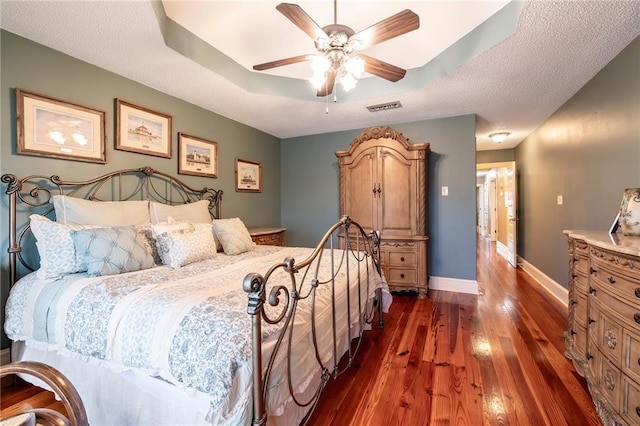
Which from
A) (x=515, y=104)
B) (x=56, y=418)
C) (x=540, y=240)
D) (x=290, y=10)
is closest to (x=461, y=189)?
(x=515, y=104)

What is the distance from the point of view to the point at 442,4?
2072 mm

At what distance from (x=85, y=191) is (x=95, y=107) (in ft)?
2.41

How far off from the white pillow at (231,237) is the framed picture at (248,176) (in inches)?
53.4

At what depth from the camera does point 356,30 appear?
7.88 feet

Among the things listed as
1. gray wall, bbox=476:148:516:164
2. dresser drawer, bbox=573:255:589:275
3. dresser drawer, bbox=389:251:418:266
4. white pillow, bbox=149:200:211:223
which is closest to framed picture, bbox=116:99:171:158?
white pillow, bbox=149:200:211:223

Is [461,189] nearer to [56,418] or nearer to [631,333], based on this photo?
[631,333]

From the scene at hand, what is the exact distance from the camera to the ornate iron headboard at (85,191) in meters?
1.91

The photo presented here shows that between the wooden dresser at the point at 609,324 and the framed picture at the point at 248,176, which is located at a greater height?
the framed picture at the point at 248,176

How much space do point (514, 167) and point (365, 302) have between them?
469 cm

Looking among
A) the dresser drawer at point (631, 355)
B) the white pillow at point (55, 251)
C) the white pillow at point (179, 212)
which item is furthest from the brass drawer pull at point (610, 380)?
the white pillow at point (179, 212)

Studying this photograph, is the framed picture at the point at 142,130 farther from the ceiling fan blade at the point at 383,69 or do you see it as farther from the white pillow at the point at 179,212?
the ceiling fan blade at the point at 383,69

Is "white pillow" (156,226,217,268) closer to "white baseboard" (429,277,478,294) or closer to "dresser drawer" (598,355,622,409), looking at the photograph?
"dresser drawer" (598,355,622,409)

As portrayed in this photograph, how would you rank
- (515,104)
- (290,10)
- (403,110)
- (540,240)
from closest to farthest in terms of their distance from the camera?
1. (290,10)
2. (515,104)
3. (403,110)
4. (540,240)

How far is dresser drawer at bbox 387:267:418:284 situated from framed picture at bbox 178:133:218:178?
265 cm
